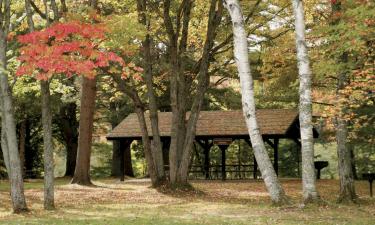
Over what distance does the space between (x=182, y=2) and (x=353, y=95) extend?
921 cm

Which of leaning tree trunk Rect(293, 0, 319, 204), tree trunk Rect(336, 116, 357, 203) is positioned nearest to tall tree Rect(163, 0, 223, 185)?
tree trunk Rect(336, 116, 357, 203)

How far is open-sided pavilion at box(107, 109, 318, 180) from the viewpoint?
2770cm

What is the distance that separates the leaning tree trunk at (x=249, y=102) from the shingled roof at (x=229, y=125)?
14.2 meters

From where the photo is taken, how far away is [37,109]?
29094mm

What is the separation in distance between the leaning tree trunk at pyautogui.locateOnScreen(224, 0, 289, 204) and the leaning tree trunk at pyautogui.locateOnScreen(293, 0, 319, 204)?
687mm

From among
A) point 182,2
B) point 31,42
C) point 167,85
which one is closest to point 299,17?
point 31,42

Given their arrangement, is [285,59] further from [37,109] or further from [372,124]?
[37,109]

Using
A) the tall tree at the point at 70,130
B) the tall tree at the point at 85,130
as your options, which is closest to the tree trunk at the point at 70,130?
the tall tree at the point at 70,130

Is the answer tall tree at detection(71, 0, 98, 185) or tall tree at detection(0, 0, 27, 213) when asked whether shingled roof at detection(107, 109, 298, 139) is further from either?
tall tree at detection(0, 0, 27, 213)

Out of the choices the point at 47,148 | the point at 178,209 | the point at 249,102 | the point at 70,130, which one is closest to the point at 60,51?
the point at 47,148

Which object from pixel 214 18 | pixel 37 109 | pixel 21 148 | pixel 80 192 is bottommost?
pixel 80 192

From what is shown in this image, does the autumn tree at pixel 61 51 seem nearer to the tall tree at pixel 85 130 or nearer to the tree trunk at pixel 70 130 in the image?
the tall tree at pixel 85 130

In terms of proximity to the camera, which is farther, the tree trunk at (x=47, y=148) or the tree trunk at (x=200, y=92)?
the tree trunk at (x=200, y=92)

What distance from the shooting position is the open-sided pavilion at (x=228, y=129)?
27703 mm
